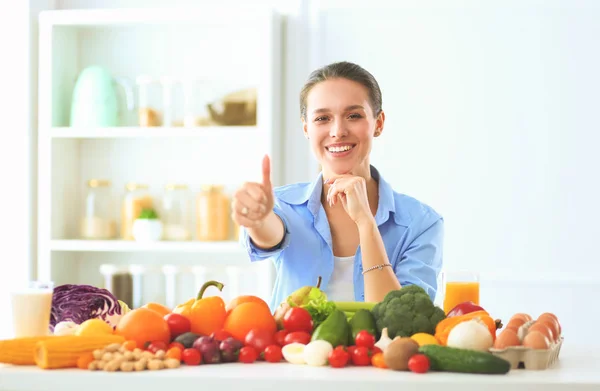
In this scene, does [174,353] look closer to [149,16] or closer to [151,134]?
[151,134]

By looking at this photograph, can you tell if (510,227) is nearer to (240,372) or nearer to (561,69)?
(561,69)

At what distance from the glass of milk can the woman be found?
0.68 meters

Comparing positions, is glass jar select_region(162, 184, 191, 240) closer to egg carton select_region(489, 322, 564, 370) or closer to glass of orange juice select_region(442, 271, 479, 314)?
glass of orange juice select_region(442, 271, 479, 314)

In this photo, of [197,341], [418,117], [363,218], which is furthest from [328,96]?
[418,117]

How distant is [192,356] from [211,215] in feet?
8.37

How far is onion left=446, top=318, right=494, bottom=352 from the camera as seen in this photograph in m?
1.41

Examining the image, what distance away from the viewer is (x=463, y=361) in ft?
4.46

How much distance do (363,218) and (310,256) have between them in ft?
0.79

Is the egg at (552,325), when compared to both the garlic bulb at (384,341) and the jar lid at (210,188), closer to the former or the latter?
the garlic bulb at (384,341)

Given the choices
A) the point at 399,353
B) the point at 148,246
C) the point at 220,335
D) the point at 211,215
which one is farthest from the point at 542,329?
the point at 148,246

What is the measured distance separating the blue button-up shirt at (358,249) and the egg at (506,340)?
2.70 ft

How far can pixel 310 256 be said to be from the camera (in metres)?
2.32

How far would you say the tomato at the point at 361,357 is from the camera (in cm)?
142

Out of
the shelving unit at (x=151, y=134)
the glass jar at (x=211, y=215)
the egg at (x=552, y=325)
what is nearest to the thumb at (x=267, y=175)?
the egg at (x=552, y=325)
